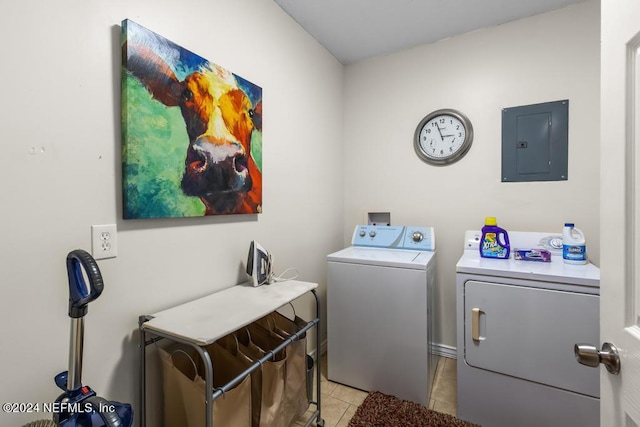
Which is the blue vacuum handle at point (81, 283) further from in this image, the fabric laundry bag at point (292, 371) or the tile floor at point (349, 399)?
the tile floor at point (349, 399)

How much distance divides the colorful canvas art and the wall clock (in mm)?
1420

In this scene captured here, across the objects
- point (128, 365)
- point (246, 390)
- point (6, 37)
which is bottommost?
point (246, 390)

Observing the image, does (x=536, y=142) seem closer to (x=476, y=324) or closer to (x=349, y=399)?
(x=476, y=324)

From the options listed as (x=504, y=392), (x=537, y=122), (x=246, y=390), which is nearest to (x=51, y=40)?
(x=246, y=390)

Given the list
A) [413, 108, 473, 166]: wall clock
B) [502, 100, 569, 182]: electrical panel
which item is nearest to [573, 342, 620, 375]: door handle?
[502, 100, 569, 182]: electrical panel

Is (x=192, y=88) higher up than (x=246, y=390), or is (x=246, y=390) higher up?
(x=192, y=88)

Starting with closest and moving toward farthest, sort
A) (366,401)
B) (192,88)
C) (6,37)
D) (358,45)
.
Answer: (6,37) < (192,88) < (366,401) < (358,45)

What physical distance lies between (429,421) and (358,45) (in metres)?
2.71

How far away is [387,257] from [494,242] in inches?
28.4

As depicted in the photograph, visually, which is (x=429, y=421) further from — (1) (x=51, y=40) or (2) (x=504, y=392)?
(1) (x=51, y=40)

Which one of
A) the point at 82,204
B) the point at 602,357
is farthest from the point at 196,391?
the point at 602,357

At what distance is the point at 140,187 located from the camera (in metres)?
1.13

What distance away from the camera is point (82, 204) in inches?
39.4

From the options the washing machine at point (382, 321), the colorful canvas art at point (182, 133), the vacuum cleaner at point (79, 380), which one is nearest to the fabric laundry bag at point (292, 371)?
the washing machine at point (382, 321)
